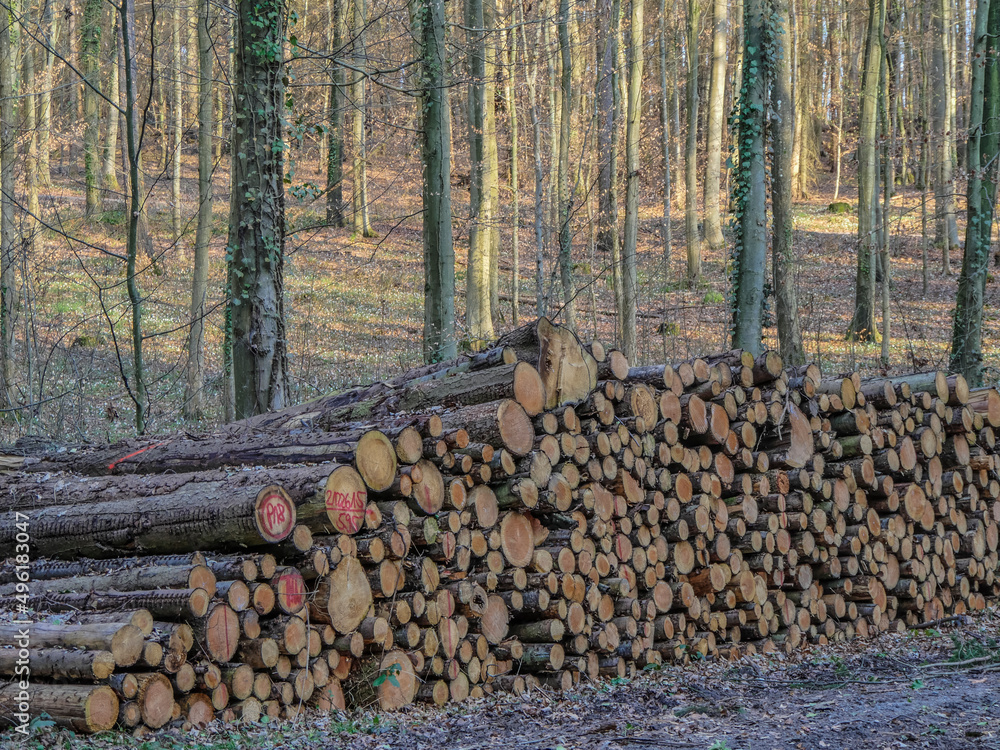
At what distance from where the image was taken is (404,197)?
32.3 m

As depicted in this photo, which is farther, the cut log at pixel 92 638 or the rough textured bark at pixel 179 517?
the rough textured bark at pixel 179 517

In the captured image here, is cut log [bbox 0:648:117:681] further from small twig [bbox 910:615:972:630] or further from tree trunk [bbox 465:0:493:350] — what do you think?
tree trunk [bbox 465:0:493:350]

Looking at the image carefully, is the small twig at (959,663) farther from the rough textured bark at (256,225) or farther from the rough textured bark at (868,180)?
the rough textured bark at (868,180)

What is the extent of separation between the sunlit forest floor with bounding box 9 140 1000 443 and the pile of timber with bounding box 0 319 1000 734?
5.04 meters

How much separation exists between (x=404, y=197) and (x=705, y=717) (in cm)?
2918

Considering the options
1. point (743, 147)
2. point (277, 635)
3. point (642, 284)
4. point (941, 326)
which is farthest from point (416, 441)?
point (642, 284)

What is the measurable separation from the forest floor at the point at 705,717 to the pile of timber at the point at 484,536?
17 cm

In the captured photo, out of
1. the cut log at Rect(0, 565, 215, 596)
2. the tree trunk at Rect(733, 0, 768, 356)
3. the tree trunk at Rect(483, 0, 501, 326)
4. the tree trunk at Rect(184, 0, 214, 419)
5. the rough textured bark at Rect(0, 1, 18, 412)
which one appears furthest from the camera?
the tree trunk at Rect(483, 0, 501, 326)

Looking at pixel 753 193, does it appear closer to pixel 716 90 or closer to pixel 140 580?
pixel 140 580

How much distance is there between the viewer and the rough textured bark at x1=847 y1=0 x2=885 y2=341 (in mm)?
16938

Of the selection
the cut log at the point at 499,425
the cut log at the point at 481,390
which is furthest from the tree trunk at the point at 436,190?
the cut log at the point at 499,425

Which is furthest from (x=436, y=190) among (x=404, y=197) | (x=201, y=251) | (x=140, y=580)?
(x=404, y=197)

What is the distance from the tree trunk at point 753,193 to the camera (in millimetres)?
10555

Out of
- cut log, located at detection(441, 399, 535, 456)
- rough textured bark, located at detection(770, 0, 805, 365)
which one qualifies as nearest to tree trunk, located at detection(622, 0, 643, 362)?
rough textured bark, located at detection(770, 0, 805, 365)
